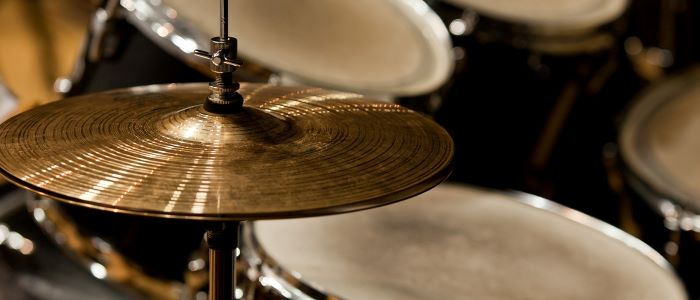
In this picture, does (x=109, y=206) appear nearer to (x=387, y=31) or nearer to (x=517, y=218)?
(x=517, y=218)

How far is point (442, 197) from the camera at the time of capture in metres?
1.03

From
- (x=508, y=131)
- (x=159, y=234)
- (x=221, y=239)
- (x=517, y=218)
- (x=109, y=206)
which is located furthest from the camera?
(x=508, y=131)

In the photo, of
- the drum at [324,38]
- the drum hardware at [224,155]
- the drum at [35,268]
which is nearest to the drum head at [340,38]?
the drum at [324,38]

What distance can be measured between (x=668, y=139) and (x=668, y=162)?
77 mm

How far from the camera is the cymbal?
21.0 inches

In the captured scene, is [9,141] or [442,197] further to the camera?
[442,197]

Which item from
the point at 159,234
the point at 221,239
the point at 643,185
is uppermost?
the point at 221,239

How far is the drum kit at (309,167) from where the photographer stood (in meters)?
0.57

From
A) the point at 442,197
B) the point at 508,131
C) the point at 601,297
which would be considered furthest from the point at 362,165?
the point at 508,131

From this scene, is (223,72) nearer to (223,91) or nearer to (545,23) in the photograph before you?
(223,91)

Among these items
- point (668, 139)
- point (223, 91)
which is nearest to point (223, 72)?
point (223, 91)

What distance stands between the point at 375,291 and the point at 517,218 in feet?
0.90

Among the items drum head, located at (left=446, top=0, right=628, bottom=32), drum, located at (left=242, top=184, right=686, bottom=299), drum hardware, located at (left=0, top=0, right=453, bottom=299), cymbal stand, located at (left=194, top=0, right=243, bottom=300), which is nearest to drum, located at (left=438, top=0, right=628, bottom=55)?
drum head, located at (left=446, top=0, right=628, bottom=32)

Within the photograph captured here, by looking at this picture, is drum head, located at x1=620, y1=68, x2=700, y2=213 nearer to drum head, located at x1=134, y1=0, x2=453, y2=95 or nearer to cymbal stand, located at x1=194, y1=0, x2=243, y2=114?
drum head, located at x1=134, y1=0, x2=453, y2=95
